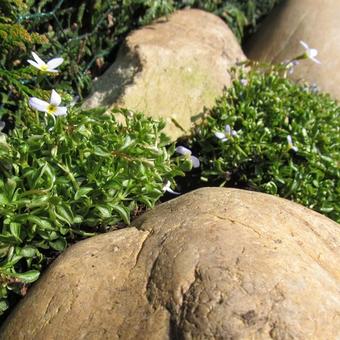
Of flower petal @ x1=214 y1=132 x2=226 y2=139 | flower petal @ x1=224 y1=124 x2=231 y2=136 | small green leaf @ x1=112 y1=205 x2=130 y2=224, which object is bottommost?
flower petal @ x1=214 y1=132 x2=226 y2=139

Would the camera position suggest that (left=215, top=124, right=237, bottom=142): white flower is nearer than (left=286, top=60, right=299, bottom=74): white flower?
Yes

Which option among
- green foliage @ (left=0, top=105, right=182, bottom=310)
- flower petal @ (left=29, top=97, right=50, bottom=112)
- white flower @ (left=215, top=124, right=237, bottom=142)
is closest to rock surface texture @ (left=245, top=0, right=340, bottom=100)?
white flower @ (left=215, top=124, right=237, bottom=142)

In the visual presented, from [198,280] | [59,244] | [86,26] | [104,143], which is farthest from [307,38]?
[198,280]

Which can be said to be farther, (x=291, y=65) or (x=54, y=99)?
(x=291, y=65)

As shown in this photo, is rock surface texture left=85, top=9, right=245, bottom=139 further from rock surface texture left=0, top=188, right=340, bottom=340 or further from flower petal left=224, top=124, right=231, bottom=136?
rock surface texture left=0, top=188, right=340, bottom=340

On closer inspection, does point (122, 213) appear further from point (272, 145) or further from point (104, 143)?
point (272, 145)

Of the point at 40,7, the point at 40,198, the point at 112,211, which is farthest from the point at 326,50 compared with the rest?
the point at 40,198
